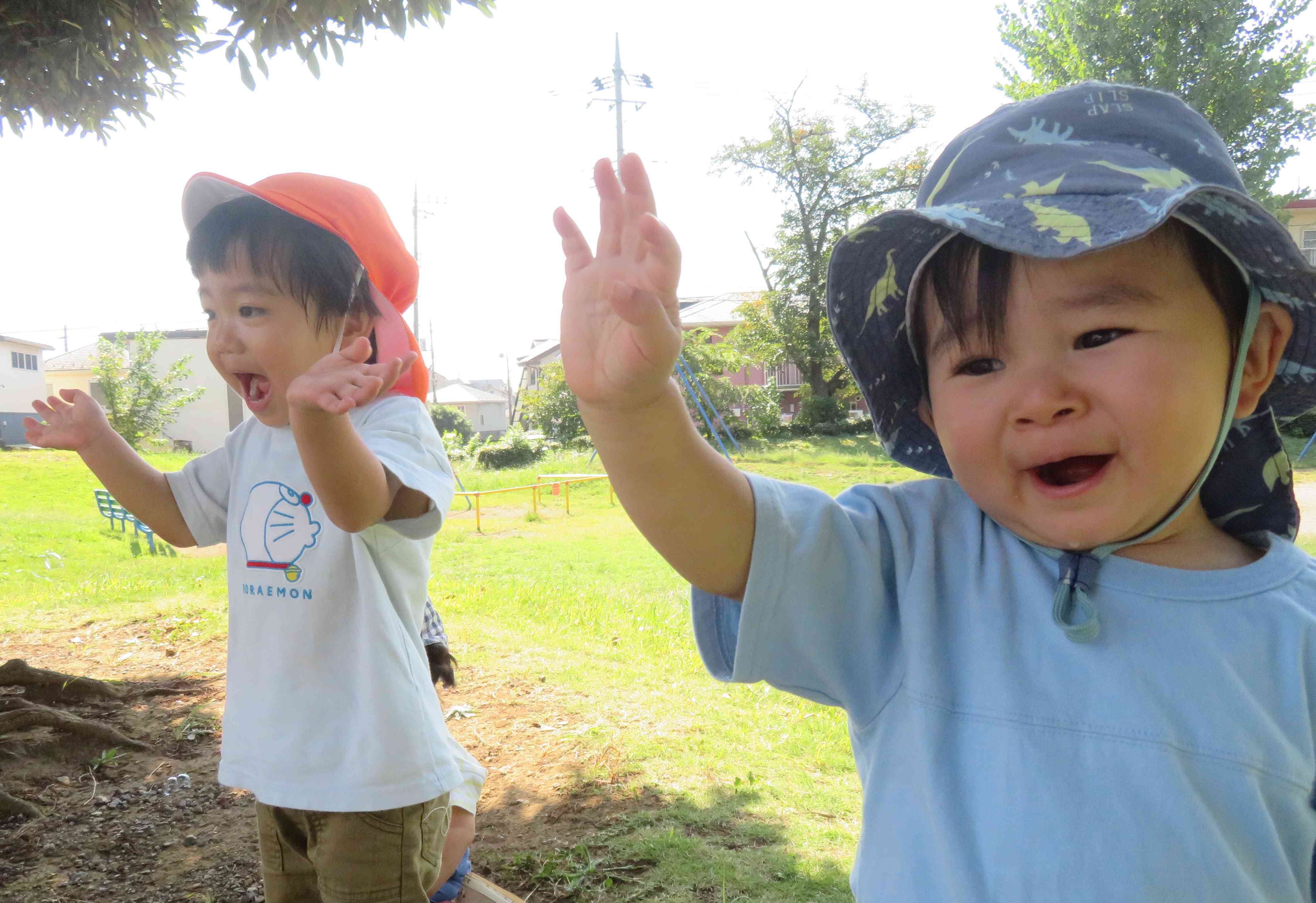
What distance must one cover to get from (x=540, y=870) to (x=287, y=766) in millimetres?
985

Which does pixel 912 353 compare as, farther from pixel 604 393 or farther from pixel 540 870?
pixel 540 870

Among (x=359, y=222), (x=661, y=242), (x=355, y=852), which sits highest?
(x=359, y=222)

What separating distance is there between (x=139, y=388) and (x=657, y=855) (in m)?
25.2

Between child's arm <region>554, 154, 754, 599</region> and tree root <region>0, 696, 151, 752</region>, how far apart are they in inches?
124

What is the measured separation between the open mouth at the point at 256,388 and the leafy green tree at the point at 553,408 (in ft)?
79.1

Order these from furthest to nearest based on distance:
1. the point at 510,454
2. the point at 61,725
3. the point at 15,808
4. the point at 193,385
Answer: the point at 193,385 < the point at 510,454 < the point at 61,725 < the point at 15,808

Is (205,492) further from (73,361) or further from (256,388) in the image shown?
(73,361)

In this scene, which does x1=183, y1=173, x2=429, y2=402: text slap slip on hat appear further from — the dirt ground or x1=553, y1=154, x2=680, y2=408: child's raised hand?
the dirt ground

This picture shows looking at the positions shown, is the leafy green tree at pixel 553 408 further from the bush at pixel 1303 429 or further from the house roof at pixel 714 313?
the bush at pixel 1303 429

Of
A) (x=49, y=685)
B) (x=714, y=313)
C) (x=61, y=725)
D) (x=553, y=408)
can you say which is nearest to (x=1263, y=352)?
(x=61, y=725)

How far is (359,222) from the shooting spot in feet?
6.26

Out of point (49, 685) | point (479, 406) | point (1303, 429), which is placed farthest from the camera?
point (479, 406)

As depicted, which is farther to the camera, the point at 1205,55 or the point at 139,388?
the point at 139,388

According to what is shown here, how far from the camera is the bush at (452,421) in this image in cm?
3891
